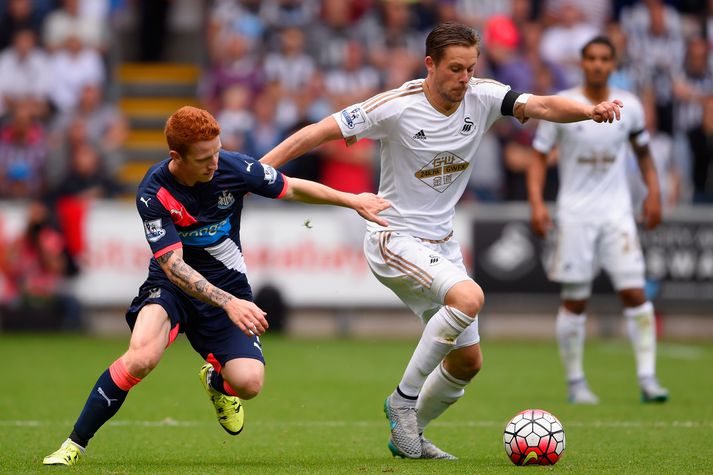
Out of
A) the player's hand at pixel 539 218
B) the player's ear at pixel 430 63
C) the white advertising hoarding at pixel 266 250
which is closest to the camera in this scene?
the player's ear at pixel 430 63

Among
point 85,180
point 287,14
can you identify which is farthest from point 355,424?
point 287,14

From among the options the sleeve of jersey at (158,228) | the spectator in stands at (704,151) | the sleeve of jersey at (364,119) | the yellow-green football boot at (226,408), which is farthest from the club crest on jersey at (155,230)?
the spectator in stands at (704,151)

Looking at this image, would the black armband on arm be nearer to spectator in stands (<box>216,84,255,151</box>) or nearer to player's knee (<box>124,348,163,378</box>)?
player's knee (<box>124,348,163,378</box>)

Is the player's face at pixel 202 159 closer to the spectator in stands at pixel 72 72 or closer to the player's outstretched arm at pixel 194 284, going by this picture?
the player's outstretched arm at pixel 194 284

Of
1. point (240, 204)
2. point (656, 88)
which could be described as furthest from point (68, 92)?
point (240, 204)

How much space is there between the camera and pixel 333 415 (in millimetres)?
9945

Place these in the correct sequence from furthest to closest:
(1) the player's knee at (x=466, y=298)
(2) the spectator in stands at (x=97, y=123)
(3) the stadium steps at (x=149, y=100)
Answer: (3) the stadium steps at (x=149, y=100)
(2) the spectator in stands at (x=97, y=123)
(1) the player's knee at (x=466, y=298)

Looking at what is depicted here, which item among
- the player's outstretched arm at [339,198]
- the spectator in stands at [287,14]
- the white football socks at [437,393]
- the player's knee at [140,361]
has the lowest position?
the white football socks at [437,393]

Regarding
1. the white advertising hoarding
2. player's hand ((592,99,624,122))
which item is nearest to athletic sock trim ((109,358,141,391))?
player's hand ((592,99,624,122))

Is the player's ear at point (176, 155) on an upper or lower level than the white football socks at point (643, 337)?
upper

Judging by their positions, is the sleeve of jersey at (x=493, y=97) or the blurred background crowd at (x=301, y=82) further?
the blurred background crowd at (x=301, y=82)

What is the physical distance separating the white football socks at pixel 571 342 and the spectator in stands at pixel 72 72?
10.3 meters

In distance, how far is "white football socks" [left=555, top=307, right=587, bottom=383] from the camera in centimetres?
1070

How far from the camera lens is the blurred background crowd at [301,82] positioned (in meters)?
17.2
